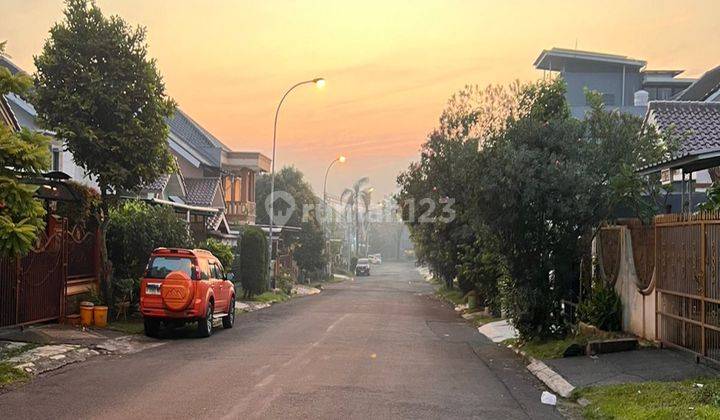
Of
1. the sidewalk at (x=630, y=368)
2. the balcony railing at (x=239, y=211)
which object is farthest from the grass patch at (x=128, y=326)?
the balcony railing at (x=239, y=211)

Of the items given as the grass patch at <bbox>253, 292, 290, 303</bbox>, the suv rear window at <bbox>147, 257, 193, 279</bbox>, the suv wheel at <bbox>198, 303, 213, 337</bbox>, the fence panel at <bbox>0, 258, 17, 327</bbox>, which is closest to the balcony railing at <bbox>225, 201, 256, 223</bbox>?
the grass patch at <bbox>253, 292, 290, 303</bbox>

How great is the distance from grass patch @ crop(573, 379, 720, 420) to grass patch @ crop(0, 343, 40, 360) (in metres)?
9.44

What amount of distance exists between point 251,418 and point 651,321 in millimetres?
8492

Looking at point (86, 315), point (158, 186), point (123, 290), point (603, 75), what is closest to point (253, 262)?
point (158, 186)

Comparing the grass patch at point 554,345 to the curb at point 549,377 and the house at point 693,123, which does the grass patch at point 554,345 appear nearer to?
the curb at point 549,377

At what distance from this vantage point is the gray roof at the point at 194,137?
4338 cm

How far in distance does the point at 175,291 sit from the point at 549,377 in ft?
30.4

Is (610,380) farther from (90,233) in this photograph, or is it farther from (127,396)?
(90,233)

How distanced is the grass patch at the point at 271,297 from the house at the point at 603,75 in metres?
25.6

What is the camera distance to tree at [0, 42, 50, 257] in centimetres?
1059

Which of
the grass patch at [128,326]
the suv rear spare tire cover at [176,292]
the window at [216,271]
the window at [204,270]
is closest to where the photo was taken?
the suv rear spare tire cover at [176,292]

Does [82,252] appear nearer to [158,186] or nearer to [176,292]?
[176,292]

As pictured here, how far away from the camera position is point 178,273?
57.1ft

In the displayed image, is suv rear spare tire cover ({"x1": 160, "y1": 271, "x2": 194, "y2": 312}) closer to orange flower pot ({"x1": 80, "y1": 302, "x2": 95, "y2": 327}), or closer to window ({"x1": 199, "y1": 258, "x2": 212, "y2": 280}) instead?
window ({"x1": 199, "y1": 258, "x2": 212, "y2": 280})
